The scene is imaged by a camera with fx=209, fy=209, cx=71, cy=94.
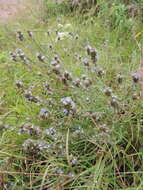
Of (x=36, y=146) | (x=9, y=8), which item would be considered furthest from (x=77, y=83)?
(x=9, y=8)

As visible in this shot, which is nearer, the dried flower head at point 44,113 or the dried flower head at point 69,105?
the dried flower head at point 69,105

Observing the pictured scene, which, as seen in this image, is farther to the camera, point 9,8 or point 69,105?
point 9,8

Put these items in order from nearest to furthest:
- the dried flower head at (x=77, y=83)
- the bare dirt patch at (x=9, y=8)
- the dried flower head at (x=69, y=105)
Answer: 1. the dried flower head at (x=69, y=105)
2. the dried flower head at (x=77, y=83)
3. the bare dirt patch at (x=9, y=8)

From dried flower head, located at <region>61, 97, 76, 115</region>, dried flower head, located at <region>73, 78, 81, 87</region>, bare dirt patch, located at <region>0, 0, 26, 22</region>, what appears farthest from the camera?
bare dirt patch, located at <region>0, 0, 26, 22</region>

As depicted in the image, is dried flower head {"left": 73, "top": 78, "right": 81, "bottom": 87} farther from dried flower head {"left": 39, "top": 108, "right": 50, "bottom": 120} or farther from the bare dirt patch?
the bare dirt patch

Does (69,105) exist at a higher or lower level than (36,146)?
higher

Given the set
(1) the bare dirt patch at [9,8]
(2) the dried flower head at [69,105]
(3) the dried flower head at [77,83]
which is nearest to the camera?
(2) the dried flower head at [69,105]

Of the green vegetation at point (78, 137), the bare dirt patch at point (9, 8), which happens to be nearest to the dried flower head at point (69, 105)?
the green vegetation at point (78, 137)

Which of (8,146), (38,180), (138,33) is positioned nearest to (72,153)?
(38,180)

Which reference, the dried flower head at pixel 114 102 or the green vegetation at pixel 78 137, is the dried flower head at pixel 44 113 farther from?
the dried flower head at pixel 114 102

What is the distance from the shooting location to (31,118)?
1096 mm

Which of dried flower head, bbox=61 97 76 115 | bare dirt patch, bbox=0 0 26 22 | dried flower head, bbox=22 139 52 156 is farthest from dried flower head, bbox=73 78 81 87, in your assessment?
bare dirt patch, bbox=0 0 26 22

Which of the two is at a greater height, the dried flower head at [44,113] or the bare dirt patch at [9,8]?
the bare dirt patch at [9,8]

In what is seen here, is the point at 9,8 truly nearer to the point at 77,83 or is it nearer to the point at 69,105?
the point at 77,83
